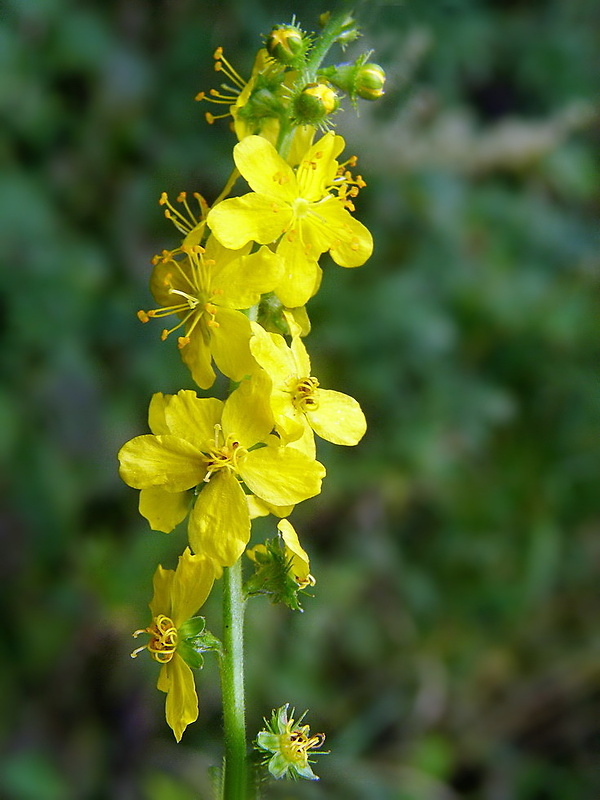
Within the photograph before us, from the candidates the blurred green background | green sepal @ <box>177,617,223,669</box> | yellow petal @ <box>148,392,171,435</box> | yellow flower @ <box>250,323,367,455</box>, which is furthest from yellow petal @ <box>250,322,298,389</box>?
the blurred green background

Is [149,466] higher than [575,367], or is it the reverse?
[575,367]

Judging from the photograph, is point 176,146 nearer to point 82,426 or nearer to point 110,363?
point 110,363

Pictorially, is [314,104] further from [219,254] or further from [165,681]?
[165,681]

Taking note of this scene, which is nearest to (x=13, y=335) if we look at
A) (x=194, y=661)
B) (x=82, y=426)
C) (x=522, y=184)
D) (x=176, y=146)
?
(x=82, y=426)

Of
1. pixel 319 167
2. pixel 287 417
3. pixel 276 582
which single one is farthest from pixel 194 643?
pixel 319 167

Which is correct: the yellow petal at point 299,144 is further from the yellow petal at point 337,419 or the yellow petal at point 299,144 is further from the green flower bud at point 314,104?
the yellow petal at point 337,419
